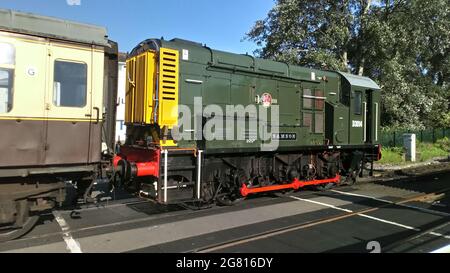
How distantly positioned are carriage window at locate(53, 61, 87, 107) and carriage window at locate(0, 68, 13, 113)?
2.31 feet

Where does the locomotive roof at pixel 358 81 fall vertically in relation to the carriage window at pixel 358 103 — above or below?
above

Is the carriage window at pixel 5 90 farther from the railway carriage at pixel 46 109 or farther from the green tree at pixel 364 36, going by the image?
the green tree at pixel 364 36

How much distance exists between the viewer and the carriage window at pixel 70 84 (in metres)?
7.18

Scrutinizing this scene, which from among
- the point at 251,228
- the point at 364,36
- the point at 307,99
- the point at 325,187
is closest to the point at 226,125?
the point at 251,228

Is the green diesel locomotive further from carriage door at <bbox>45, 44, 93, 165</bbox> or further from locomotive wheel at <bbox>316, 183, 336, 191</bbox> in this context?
carriage door at <bbox>45, 44, 93, 165</bbox>

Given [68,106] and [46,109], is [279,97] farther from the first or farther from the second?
[46,109]

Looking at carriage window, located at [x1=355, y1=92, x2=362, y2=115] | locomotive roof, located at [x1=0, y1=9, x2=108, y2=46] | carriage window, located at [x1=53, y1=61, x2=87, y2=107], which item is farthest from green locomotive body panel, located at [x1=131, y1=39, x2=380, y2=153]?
carriage window, located at [x1=53, y1=61, x2=87, y2=107]

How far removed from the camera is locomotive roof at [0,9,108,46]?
22.0 feet

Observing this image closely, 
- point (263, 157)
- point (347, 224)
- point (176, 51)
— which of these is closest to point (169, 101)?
point (176, 51)

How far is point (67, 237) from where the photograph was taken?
7.48 metres

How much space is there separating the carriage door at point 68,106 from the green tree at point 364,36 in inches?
714

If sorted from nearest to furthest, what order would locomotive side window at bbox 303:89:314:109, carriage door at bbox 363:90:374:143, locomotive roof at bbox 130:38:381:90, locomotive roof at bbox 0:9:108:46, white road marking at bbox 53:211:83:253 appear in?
locomotive roof at bbox 0:9:108:46
white road marking at bbox 53:211:83:253
locomotive roof at bbox 130:38:381:90
locomotive side window at bbox 303:89:314:109
carriage door at bbox 363:90:374:143

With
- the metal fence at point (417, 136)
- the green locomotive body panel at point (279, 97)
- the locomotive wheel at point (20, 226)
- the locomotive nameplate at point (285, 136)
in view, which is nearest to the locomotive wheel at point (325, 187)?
the green locomotive body panel at point (279, 97)

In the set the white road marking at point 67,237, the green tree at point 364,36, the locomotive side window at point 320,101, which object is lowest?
the white road marking at point 67,237
